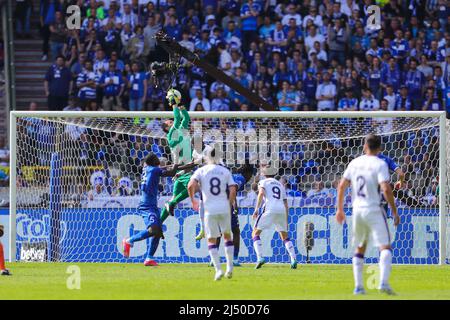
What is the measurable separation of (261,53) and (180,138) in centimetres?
1031

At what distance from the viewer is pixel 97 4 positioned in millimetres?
31047

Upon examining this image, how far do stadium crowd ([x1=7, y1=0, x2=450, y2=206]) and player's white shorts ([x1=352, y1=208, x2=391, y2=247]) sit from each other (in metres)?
13.6

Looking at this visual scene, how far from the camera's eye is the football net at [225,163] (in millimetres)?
22281

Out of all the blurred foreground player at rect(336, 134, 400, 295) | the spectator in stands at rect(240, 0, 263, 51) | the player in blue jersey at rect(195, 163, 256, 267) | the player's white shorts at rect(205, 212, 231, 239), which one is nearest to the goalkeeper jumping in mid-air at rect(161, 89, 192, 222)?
the player in blue jersey at rect(195, 163, 256, 267)

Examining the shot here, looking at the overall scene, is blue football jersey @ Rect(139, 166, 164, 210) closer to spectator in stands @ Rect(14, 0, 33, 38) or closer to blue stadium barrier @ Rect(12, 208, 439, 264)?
blue stadium barrier @ Rect(12, 208, 439, 264)

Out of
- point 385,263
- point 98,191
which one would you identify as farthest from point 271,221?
point 385,263

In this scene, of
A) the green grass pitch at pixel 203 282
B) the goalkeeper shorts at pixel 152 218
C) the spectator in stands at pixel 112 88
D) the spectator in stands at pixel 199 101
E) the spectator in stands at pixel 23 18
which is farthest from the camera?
the spectator in stands at pixel 23 18

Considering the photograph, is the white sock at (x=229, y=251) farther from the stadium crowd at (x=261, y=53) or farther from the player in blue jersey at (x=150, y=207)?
the stadium crowd at (x=261, y=53)

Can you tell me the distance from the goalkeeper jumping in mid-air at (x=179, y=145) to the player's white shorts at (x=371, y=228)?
20.5 feet

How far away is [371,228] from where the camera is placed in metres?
13.9

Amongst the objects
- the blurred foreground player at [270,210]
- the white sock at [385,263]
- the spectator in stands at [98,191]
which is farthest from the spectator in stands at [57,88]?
the white sock at [385,263]

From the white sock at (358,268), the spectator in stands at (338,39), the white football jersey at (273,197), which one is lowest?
the white sock at (358,268)

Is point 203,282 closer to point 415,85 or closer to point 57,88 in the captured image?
point 57,88

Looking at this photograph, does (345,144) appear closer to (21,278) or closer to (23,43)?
(21,278)
